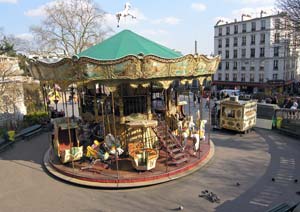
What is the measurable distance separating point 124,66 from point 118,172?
12.4 feet

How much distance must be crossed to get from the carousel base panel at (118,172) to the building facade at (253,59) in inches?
1418

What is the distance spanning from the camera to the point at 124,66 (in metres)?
8.30

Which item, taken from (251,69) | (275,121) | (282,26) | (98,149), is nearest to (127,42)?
(98,149)

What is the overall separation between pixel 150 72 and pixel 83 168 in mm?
4303

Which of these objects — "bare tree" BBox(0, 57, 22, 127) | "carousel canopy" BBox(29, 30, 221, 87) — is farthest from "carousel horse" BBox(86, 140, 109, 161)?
"bare tree" BBox(0, 57, 22, 127)

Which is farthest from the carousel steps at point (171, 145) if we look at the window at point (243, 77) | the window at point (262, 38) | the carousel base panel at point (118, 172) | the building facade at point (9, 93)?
the window at point (243, 77)

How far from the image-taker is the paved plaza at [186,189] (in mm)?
7211

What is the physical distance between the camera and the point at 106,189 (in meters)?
8.32

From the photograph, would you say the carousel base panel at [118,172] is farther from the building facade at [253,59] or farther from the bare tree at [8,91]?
the building facade at [253,59]

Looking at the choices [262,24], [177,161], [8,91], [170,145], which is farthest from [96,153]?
[262,24]

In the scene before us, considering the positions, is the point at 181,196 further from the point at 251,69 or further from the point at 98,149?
the point at 251,69

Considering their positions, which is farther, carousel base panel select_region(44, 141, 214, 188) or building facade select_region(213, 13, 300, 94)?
building facade select_region(213, 13, 300, 94)

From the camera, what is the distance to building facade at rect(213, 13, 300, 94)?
1636 inches

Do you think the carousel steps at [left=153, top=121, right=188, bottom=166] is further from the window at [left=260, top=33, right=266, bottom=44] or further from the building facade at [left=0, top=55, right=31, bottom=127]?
the window at [left=260, top=33, right=266, bottom=44]
